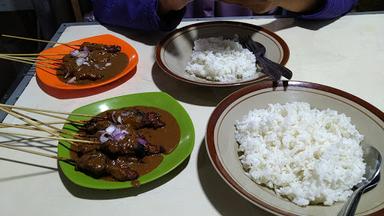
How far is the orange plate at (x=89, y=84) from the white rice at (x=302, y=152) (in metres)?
0.64

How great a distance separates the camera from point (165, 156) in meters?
1.17

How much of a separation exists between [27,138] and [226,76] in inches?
33.3

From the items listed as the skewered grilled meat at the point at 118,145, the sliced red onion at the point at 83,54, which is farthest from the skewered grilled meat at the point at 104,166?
the sliced red onion at the point at 83,54

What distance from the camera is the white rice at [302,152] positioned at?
3.34 feet

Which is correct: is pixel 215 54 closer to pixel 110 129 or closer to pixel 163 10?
pixel 163 10

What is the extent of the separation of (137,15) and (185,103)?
0.71 metres

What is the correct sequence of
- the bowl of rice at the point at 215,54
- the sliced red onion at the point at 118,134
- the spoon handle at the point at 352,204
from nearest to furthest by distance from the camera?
the spoon handle at the point at 352,204 → the sliced red onion at the point at 118,134 → the bowl of rice at the point at 215,54

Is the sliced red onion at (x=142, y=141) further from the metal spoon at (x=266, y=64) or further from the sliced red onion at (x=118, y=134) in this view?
the metal spoon at (x=266, y=64)

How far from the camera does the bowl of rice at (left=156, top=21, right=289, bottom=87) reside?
60.2 inches

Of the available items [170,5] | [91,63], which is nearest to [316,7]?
[170,5]

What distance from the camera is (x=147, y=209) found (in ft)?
3.56

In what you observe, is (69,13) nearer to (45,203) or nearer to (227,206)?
(45,203)

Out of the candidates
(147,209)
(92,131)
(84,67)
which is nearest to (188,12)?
(84,67)

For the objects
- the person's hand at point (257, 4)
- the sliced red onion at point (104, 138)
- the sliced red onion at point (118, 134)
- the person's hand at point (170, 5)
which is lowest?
the sliced red onion at point (104, 138)
